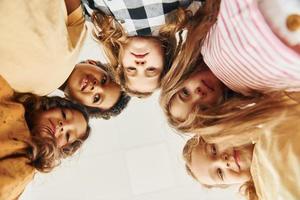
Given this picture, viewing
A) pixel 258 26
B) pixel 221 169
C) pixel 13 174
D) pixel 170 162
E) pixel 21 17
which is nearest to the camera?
pixel 258 26

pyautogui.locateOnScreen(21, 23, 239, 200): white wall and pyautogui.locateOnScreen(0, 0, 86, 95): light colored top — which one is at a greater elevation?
pyautogui.locateOnScreen(0, 0, 86, 95): light colored top

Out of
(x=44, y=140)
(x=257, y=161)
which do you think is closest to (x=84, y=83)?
(x=44, y=140)

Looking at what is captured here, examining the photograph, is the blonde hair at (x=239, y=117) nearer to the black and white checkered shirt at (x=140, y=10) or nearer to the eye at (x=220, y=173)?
the eye at (x=220, y=173)

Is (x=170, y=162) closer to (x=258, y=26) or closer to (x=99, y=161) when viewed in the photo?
(x=99, y=161)

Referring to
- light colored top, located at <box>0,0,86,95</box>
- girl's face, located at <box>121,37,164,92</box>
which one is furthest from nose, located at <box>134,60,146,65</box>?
light colored top, located at <box>0,0,86,95</box>

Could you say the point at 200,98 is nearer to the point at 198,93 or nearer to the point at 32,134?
the point at 198,93

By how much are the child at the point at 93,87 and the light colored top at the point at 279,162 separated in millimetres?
345

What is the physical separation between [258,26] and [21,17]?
0.36m

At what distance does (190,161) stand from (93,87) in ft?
0.84

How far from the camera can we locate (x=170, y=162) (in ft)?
3.63

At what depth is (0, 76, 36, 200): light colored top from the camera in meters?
0.85

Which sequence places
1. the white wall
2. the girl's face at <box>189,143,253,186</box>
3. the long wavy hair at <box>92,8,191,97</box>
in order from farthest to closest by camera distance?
the white wall, the girl's face at <box>189,143,253,186</box>, the long wavy hair at <box>92,8,191,97</box>

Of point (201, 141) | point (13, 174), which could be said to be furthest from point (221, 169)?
point (13, 174)

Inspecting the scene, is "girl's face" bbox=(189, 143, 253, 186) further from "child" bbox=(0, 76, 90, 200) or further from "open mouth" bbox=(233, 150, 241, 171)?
"child" bbox=(0, 76, 90, 200)
